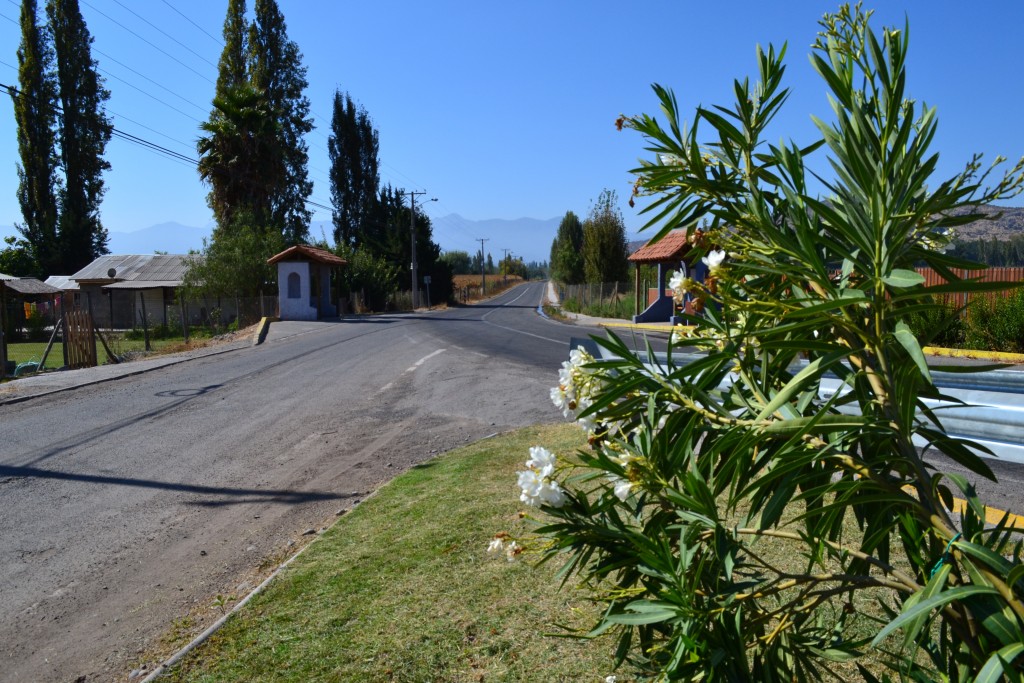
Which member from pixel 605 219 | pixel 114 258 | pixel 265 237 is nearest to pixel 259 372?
pixel 265 237

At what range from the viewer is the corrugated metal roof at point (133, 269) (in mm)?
52344

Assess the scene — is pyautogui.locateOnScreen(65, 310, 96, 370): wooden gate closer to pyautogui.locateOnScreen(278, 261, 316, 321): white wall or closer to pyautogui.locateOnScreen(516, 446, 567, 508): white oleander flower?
pyautogui.locateOnScreen(278, 261, 316, 321): white wall

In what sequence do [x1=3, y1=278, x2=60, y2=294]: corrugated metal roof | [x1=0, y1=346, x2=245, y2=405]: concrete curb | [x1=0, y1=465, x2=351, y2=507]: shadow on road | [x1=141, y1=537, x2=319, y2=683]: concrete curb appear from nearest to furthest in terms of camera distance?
[x1=141, y1=537, x2=319, y2=683]: concrete curb, [x1=0, y1=465, x2=351, y2=507]: shadow on road, [x1=0, y1=346, x2=245, y2=405]: concrete curb, [x1=3, y1=278, x2=60, y2=294]: corrugated metal roof

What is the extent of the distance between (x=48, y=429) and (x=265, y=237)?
3325 cm

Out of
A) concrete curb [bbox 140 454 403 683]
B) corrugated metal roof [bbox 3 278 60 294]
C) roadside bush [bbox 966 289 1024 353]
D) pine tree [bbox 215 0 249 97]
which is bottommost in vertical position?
concrete curb [bbox 140 454 403 683]

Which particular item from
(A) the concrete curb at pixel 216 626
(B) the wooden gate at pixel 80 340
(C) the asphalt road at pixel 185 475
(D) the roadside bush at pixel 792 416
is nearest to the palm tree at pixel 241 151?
(B) the wooden gate at pixel 80 340

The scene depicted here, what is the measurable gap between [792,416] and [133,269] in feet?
193

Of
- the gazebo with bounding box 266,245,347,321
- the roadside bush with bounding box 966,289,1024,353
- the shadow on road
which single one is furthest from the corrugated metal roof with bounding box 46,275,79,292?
the roadside bush with bounding box 966,289,1024,353

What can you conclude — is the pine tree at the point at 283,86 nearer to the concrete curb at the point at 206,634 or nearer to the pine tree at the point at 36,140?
the pine tree at the point at 36,140

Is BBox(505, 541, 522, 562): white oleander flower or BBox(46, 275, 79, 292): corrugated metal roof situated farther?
BBox(46, 275, 79, 292): corrugated metal roof

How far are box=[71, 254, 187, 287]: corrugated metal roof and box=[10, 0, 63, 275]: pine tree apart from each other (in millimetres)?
→ 3878

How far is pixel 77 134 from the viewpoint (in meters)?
51.2

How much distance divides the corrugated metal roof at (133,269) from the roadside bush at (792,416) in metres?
53.6

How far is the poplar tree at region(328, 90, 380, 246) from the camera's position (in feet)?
232
